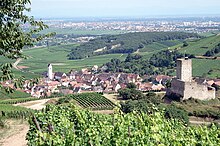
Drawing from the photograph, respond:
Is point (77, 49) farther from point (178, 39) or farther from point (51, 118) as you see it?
point (51, 118)

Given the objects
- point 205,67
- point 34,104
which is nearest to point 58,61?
point 205,67

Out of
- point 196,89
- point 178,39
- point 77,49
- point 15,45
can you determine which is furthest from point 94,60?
point 15,45

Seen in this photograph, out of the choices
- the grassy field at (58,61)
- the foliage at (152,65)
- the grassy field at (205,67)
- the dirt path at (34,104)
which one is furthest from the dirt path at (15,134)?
the grassy field at (58,61)

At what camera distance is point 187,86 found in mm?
41875

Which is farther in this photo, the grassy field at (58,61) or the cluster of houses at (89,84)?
the grassy field at (58,61)

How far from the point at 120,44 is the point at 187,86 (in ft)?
344

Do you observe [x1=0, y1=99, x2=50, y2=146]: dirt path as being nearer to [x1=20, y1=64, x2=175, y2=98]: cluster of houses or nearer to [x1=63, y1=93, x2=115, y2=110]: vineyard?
[x1=63, y1=93, x2=115, y2=110]: vineyard

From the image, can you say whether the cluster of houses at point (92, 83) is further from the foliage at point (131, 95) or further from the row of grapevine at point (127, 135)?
the row of grapevine at point (127, 135)

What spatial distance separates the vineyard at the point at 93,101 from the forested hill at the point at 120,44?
82855 mm

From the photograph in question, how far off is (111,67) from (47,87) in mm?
25436

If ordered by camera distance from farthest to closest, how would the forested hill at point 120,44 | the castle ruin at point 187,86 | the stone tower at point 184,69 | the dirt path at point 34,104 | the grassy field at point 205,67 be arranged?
the forested hill at point 120,44 → the grassy field at point 205,67 → the stone tower at point 184,69 → the castle ruin at point 187,86 → the dirt path at point 34,104

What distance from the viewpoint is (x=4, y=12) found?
34.1 ft

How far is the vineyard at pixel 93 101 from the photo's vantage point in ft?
138

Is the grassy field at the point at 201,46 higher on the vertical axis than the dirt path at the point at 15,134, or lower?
lower
